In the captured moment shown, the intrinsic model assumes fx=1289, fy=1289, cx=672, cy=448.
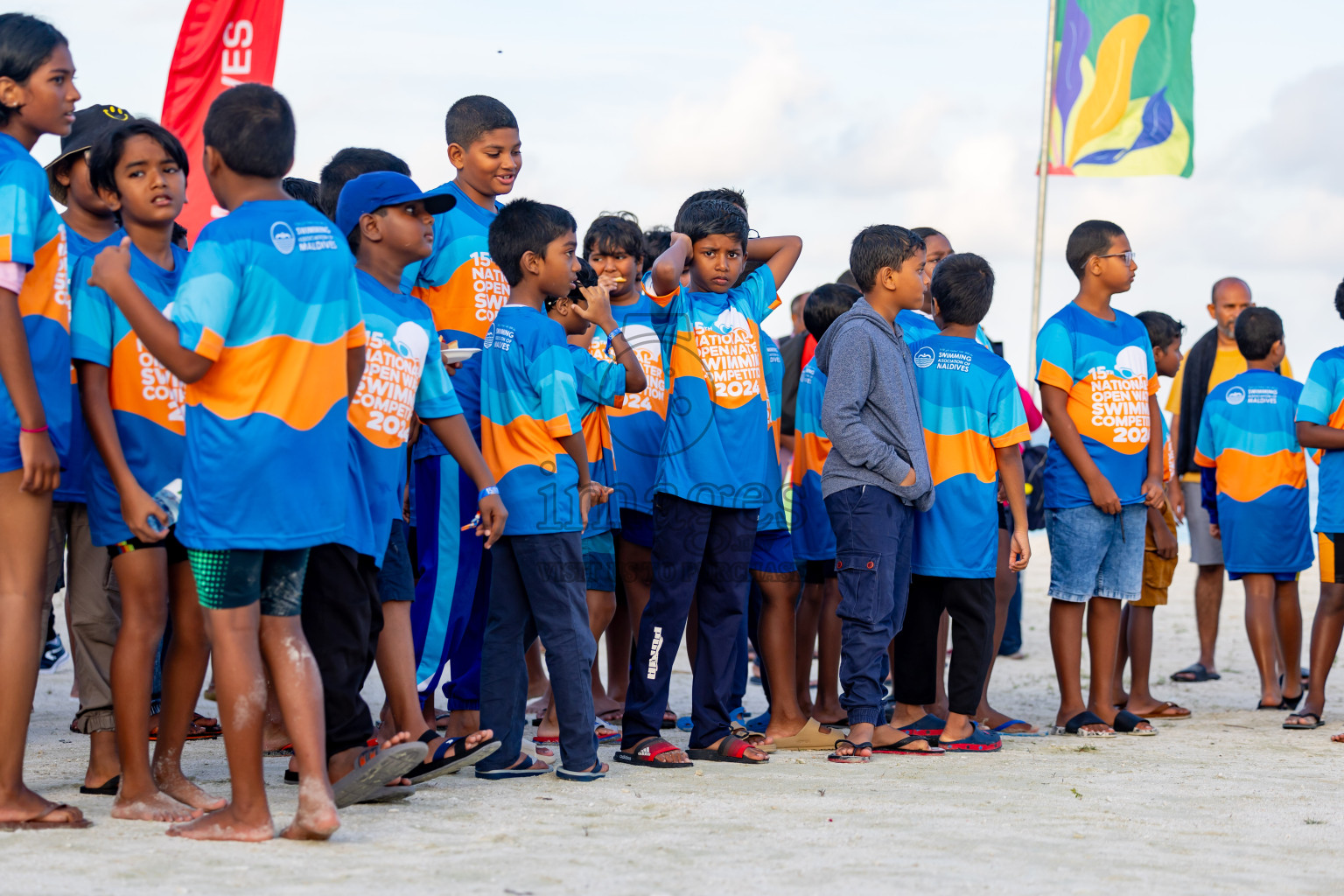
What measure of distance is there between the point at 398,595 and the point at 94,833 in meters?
1.28

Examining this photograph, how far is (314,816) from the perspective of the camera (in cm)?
337

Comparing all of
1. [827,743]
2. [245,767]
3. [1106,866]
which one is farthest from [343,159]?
[1106,866]

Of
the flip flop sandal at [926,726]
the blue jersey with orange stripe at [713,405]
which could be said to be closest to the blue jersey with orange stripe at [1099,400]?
the flip flop sandal at [926,726]

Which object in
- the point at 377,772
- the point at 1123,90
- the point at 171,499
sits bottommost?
the point at 377,772

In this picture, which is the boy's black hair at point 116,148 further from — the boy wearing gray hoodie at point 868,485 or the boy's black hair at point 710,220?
the boy wearing gray hoodie at point 868,485

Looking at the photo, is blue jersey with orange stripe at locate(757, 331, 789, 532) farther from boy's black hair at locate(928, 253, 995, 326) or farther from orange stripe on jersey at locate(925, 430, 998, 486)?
boy's black hair at locate(928, 253, 995, 326)

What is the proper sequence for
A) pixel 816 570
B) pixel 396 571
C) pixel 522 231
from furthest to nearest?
pixel 816 570
pixel 522 231
pixel 396 571

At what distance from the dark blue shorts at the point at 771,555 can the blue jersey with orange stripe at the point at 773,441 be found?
1.9 inches

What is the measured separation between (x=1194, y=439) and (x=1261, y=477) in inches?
52.1

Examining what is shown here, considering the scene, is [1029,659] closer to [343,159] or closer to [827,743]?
[827,743]

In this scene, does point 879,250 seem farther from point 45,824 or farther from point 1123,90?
point 1123,90

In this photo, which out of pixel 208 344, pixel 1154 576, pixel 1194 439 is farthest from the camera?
pixel 1194 439

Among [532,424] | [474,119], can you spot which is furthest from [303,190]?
[532,424]

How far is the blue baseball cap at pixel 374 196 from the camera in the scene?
14.1ft
